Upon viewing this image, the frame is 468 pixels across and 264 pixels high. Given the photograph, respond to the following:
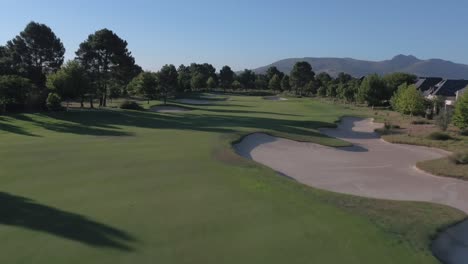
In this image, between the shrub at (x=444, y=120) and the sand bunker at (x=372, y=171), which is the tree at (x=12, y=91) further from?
the shrub at (x=444, y=120)

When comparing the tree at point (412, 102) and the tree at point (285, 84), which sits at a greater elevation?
the tree at point (285, 84)

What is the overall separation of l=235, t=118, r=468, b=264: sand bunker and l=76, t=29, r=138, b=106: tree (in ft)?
124

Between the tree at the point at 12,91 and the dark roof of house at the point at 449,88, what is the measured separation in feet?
225

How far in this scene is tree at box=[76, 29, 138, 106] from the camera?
66.4 meters

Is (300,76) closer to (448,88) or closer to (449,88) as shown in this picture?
(449,88)

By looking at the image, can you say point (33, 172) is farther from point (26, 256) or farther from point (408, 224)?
point (408, 224)

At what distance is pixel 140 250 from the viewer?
38.3ft

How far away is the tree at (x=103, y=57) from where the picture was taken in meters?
66.4

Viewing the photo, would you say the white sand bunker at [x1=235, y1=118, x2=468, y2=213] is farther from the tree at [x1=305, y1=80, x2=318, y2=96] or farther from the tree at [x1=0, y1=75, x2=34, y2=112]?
the tree at [x1=305, y1=80, x2=318, y2=96]

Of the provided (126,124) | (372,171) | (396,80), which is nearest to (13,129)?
(126,124)

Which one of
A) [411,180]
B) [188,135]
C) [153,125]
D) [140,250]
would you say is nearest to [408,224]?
[140,250]

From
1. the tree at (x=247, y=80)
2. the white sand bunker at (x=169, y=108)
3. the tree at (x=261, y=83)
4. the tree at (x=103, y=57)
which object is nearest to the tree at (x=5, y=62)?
the tree at (x=103, y=57)

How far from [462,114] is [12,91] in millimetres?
48909

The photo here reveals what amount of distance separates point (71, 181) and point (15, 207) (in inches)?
163
